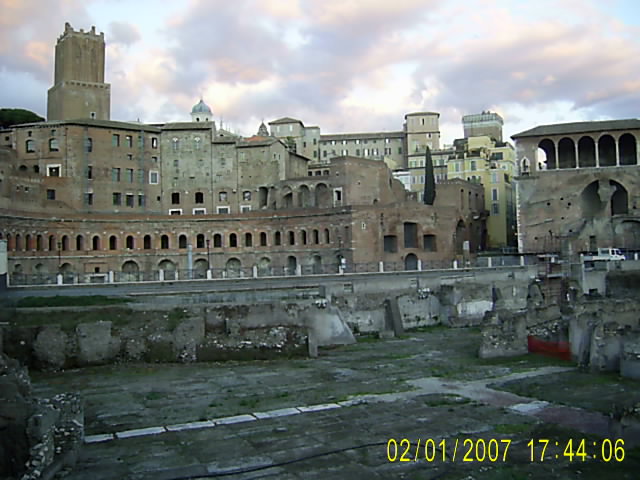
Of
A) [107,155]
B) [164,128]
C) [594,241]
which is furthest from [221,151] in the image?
[594,241]

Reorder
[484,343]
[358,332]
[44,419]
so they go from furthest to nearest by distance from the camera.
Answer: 1. [358,332]
2. [484,343]
3. [44,419]

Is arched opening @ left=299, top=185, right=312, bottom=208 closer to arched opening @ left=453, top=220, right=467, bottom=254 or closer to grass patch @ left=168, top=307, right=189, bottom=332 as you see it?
arched opening @ left=453, top=220, right=467, bottom=254

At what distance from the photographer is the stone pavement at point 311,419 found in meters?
13.6

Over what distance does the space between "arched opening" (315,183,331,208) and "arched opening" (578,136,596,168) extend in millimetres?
26453

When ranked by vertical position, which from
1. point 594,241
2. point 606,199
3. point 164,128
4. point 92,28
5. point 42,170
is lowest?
point 594,241

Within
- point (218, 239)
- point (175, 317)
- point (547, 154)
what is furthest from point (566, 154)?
point (175, 317)

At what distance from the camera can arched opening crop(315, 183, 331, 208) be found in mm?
68750

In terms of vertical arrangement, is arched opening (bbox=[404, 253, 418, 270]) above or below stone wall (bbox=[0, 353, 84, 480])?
above

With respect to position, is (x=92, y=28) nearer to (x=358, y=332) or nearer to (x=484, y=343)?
(x=358, y=332)

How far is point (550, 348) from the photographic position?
2620cm

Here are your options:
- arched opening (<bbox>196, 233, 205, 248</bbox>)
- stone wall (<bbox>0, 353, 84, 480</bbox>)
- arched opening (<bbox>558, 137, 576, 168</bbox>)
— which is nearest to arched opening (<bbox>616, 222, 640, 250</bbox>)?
arched opening (<bbox>558, 137, 576, 168</bbox>)

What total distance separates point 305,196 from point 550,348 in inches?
1857

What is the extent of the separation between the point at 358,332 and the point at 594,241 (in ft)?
105

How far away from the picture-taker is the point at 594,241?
193 feet
